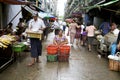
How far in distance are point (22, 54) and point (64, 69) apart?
3627 mm

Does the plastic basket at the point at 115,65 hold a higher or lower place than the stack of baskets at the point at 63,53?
lower

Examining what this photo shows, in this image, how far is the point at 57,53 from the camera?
10.2 meters

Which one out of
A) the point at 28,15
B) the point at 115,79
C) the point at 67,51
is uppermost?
the point at 28,15

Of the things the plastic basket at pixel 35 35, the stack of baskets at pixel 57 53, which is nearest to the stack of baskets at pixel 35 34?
the plastic basket at pixel 35 35

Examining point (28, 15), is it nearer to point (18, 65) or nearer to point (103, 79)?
point (18, 65)

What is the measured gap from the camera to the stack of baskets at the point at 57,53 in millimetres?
10000

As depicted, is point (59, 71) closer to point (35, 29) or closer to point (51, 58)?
point (51, 58)

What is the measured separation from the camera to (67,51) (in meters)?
10.1

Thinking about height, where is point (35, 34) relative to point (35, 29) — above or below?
below

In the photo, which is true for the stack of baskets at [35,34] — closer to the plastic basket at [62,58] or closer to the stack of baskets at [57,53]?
the stack of baskets at [57,53]

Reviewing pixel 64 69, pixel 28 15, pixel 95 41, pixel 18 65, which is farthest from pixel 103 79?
pixel 28 15

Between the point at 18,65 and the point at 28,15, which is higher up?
the point at 28,15

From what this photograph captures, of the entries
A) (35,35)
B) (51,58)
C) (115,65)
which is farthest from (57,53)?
(115,65)

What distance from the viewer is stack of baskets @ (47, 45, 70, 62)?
1000 centimetres
